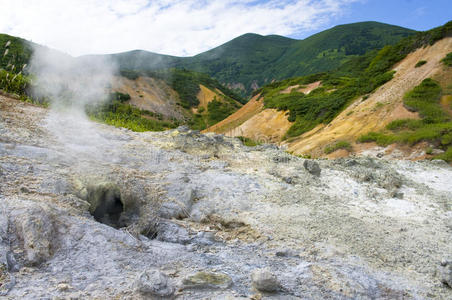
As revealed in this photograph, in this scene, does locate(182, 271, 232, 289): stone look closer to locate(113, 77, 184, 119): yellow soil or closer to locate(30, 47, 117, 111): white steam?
locate(30, 47, 117, 111): white steam

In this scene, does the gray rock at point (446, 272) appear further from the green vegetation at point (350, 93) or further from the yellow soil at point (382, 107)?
the green vegetation at point (350, 93)

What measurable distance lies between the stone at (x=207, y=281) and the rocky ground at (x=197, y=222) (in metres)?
0.01

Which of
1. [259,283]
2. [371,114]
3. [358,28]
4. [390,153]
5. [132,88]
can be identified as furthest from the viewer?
[358,28]

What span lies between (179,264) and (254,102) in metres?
36.2

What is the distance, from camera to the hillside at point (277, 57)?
305 ft

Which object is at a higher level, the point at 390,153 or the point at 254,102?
the point at 254,102

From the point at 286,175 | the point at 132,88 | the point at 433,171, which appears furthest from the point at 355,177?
the point at 132,88

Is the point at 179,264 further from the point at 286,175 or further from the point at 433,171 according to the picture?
the point at 433,171

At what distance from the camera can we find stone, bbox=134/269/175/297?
2.68 meters

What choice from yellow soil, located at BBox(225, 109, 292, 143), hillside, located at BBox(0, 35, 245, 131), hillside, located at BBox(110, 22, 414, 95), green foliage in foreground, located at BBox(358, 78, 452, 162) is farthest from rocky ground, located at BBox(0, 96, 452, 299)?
hillside, located at BBox(110, 22, 414, 95)

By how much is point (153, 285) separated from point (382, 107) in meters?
18.8

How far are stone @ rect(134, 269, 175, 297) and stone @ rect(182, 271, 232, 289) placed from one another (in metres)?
0.18

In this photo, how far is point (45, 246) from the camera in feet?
9.77

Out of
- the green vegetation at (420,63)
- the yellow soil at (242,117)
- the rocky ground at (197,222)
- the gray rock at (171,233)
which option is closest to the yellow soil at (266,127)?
the yellow soil at (242,117)
